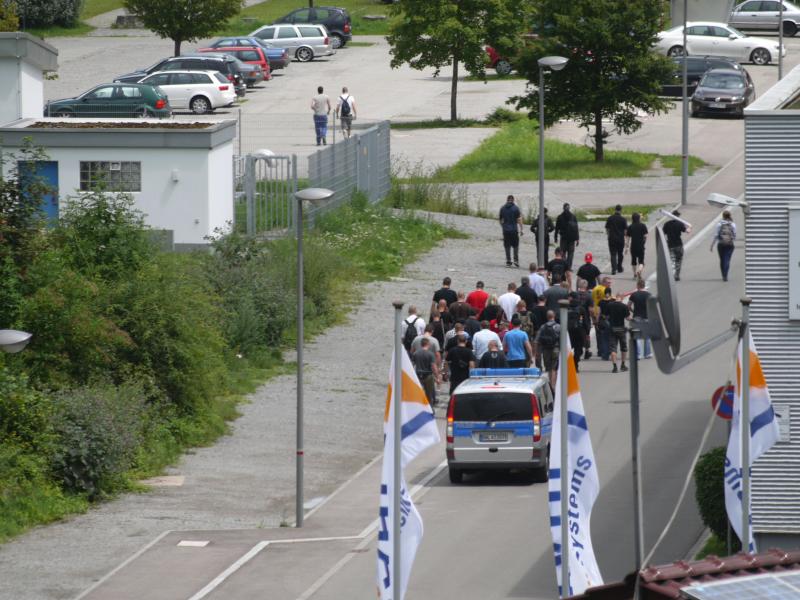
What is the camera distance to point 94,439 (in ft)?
76.6

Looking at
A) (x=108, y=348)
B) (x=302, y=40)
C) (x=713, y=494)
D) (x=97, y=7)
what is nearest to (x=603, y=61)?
(x=302, y=40)

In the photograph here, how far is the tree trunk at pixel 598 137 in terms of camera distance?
1940 inches

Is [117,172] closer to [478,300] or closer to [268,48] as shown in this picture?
[478,300]

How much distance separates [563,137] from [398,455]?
40240mm

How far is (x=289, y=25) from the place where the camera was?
7006 centimetres

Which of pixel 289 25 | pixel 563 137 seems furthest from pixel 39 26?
pixel 563 137

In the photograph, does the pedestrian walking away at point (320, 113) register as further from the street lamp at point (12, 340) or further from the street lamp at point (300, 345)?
the street lamp at point (12, 340)

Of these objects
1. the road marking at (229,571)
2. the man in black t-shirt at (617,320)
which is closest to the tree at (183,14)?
Result: the man in black t-shirt at (617,320)

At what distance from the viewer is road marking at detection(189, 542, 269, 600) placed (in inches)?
738

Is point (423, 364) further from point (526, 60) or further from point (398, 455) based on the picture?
point (526, 60)

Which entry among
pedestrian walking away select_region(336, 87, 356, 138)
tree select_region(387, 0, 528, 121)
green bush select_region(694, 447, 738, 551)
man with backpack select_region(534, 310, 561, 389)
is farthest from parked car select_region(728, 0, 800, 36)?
green bush select_region(694, 447, 738, 551)

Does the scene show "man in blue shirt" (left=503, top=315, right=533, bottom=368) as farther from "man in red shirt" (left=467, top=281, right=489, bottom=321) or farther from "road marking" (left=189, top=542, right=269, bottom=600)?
"road marking" (left=189, top=542, right=269, bottom=600)

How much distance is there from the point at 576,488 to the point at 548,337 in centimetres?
1154

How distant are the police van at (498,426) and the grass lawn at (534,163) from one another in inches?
1010
